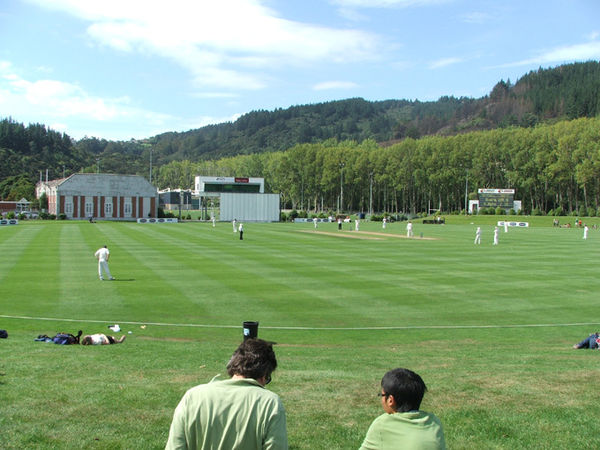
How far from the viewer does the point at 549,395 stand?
317 inches

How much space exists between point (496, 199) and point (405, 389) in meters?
124

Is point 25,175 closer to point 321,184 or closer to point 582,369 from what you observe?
point 321,184

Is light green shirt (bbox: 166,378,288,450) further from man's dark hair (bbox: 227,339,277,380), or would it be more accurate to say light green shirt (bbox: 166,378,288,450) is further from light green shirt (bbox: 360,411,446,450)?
light green shirt (bbox: 360,411,446,450)

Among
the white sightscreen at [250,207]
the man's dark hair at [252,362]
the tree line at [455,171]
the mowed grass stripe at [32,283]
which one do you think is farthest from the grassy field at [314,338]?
the tree line at [455,171]

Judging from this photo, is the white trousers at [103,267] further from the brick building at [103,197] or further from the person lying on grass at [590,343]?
the brick building at [103,197]

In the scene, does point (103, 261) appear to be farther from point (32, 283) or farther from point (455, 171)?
point (455, 171)

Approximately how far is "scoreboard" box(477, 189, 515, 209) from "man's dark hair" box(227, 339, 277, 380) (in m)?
123

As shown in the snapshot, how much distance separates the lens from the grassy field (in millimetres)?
6723

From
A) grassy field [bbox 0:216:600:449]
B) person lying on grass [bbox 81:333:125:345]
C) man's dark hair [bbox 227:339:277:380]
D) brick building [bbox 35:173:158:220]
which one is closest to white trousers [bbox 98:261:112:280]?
grassy field [bbox 0:216:600:449]

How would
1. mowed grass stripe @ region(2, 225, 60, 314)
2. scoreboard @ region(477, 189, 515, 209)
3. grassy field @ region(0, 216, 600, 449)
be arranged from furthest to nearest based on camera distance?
1. scoreboard @ region(477, 189, 515, 209)
2. mowed grass stripe @ region(2, 225, 60, 314)
3. grassy field @ region(0, 216, 600, 449)

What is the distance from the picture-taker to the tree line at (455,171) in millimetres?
127062

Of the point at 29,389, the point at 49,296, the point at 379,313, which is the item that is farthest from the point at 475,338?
the point at 49,296

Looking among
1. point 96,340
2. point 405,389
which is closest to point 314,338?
point 96,340

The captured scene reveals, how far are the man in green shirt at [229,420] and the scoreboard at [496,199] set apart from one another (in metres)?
124
